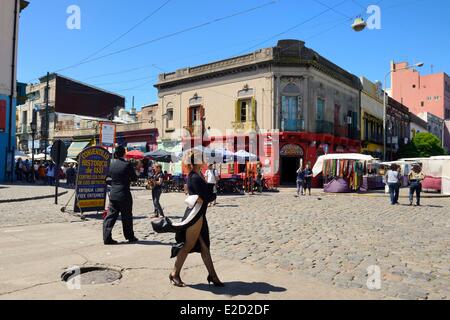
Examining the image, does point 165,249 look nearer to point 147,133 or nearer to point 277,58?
point 277,58

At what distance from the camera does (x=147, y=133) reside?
34.5 metres

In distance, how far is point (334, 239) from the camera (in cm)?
749

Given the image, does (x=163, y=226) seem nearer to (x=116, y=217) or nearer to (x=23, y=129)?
(x=116, y=217)

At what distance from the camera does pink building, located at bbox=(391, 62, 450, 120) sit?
6631 centimetres

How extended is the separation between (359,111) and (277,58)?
39.0ft

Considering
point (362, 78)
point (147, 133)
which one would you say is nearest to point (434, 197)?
point (362, 78)

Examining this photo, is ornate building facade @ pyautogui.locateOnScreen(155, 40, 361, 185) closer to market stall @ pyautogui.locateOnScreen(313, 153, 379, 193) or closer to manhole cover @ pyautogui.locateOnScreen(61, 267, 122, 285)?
market stall @ pyautogui.locateOnScreen(313, 153, 379, 193)

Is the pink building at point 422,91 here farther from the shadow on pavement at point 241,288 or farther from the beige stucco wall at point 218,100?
the shadow on pavement at point 241,288

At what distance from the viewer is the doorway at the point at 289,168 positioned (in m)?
27.2

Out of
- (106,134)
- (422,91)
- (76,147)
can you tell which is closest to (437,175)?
(106,134)

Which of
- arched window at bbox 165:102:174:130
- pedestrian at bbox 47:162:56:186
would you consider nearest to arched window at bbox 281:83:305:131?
arched window at bbox 165:102:174:130

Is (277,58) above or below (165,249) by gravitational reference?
above

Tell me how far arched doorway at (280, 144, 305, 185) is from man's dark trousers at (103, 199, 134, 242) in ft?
66.5

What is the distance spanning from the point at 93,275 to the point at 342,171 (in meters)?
18.9
